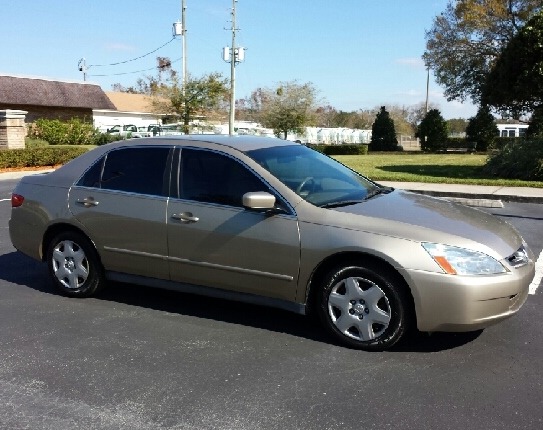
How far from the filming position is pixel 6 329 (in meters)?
4.65

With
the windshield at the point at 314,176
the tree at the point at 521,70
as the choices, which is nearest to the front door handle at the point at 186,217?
the windshield at the point at 314,176

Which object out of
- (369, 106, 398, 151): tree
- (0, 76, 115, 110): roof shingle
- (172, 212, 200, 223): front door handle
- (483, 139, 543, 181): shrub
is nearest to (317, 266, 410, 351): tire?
(172, 212, 200, 223): front door handle

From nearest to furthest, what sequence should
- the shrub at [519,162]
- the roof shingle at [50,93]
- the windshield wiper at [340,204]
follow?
the windshield wiper at [340,204] → the shrub at [519,162] → the roof shingle at [50,93]

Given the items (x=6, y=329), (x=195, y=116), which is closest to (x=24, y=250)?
(x=6, y=329)

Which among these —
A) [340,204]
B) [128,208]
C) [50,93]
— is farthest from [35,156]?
[340,204]

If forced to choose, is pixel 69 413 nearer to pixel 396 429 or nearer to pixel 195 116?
pixel 396 429

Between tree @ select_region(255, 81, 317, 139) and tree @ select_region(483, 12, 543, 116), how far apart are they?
87.4ft

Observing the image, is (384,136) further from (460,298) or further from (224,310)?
(460,298)

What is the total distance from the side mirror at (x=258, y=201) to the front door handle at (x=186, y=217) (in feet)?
1.93

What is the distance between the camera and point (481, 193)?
13.3m

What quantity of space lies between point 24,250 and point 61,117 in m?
39.0

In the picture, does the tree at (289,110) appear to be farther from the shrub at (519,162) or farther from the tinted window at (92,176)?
the tinted window at (92,176)

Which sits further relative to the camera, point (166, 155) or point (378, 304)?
point (166, 155)

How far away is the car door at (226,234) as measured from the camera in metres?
4.35
